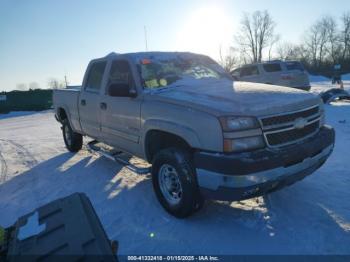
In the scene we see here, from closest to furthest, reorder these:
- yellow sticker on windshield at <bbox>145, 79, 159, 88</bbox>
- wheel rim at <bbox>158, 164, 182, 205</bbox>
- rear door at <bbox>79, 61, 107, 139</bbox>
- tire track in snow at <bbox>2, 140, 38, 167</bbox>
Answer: wheel rim at <bbox>158, 164, 182, 205</bbox> < yellow sticker on windshield at <bbox>145, 79, 159, 88</bbox> < rear door at <bbox>79, 61, 107, 139</bbox> < tire track in snow at <bbox>2, 140, 38, 167</bbox>

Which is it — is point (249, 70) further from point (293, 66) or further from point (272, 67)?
point (293, 66)

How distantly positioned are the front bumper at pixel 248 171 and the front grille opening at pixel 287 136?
0.08m

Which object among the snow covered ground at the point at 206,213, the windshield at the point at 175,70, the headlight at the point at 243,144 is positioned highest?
the windshield at the point at 175,70

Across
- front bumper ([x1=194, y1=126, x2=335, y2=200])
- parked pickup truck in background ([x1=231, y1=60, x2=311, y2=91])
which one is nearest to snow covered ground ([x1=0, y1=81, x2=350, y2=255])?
front bumper ([x1=194, y1=126, x2=335, y2=200])

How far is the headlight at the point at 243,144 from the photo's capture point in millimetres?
3113

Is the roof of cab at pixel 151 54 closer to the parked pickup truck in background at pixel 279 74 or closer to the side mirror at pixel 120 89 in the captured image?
the side mirror at pixel 120 89

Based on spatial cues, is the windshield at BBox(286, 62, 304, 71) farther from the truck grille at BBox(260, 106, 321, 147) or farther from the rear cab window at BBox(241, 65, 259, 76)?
the truck grille at BBox(260, 106, 321, 147)

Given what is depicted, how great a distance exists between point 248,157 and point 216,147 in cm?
31

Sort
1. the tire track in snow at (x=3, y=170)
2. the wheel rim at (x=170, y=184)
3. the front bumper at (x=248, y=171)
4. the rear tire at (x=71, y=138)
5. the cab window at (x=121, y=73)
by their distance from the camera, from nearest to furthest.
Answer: the front bumper at (x=248, y=171) → the wheel rim at (x=170, y=184) → the cab window at (x=121, y=73) → the tire track in snow at (x=3, y=170) → the rear tire at (x=71, y=138)

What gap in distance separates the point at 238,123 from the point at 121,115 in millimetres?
2055

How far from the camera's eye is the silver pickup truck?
313 cm

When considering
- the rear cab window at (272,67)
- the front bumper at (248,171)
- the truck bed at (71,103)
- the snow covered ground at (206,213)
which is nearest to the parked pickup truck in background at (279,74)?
the rear cab window at (272,67)

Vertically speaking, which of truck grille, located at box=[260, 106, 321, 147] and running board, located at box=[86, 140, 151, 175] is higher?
truck grille, located at box=[260, 106, 321, 147]

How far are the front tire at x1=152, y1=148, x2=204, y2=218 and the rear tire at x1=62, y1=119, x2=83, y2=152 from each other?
3825 millimetres
